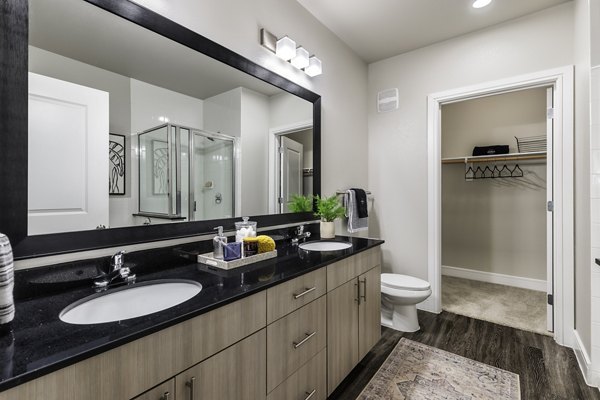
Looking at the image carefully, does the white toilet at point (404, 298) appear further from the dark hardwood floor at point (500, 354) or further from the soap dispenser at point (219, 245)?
the soap dispenser at point (219, 245)

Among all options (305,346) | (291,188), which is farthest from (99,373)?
(291,188)

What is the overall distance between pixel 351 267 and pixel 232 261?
0.72 metres

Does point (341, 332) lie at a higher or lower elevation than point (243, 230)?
lower

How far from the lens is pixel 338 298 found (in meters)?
1.54

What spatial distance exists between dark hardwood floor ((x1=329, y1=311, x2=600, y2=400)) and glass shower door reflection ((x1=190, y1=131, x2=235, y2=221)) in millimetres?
1245

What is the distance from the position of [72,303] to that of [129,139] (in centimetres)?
68

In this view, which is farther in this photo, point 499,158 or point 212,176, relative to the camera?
point 499,158

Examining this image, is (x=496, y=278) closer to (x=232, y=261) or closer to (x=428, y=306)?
(x=428, y=306)

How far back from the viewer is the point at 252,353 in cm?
102

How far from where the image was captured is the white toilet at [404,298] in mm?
2265

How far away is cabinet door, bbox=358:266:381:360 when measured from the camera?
1771 mm

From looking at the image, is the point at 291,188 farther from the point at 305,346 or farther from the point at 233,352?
the point at 233,352

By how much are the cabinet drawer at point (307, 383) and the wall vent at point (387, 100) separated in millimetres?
2416

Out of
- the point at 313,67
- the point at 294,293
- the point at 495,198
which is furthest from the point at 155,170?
the point at 495,198
